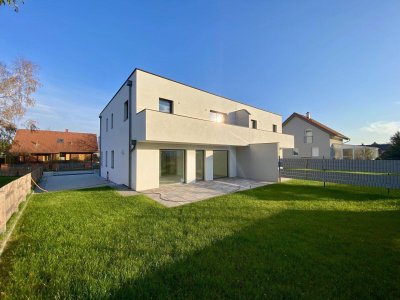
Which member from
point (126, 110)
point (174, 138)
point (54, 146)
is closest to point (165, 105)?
point (126, 110)

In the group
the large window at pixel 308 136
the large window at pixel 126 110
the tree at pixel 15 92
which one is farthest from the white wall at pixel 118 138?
the large window at pixel 308 136

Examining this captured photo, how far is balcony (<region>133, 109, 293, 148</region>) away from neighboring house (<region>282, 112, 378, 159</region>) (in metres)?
16.6

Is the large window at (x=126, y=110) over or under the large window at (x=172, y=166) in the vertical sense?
over

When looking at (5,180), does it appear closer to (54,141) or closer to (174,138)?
(174,138)

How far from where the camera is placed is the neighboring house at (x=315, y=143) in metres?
25.3

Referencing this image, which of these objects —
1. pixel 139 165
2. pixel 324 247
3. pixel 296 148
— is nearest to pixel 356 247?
pixel 324 247

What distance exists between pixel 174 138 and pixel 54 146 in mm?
27329

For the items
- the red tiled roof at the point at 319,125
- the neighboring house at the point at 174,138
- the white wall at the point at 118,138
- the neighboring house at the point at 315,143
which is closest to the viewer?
the neighboring house at the point at 174,138

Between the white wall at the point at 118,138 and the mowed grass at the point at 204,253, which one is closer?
the mowed grass at the point at 204,253

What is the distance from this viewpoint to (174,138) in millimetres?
9516

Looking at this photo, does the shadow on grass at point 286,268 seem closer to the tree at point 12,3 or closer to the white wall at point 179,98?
the tree at point 12,3

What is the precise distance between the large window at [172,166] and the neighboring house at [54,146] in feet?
73.1

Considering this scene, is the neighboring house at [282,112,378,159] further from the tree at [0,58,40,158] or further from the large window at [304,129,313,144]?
the tree at [0,58,40,158]

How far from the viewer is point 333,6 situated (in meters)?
7.54
